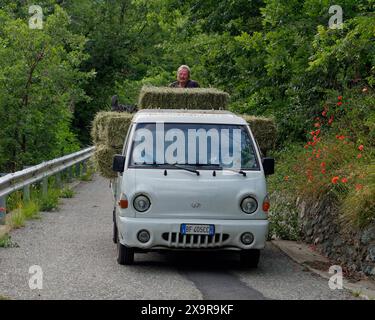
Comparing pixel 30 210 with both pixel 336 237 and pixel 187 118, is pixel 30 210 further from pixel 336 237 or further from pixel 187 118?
pixel 336 237

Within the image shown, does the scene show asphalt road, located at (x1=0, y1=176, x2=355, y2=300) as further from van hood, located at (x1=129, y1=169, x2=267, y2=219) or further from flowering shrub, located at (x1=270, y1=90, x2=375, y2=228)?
flowering shrub, located at (x1=270, y1=90, x2=375, y2=228)

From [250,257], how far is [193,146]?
160 cm

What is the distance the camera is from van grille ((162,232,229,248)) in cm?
1045

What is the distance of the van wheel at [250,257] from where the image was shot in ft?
35.7

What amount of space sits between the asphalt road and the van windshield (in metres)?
1.30

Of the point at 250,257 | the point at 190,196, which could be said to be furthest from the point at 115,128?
the point at 250,257

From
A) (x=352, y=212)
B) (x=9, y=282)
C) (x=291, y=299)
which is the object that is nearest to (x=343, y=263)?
(x=352, y=212)

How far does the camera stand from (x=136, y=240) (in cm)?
1048

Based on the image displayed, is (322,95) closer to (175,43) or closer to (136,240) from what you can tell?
(136,240)

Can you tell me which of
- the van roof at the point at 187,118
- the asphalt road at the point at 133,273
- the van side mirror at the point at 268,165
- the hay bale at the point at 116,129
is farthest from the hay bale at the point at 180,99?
the van side mirror at the point at 268,165

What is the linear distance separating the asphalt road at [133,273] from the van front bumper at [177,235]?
13.5 inches

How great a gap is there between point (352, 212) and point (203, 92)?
4857 mm

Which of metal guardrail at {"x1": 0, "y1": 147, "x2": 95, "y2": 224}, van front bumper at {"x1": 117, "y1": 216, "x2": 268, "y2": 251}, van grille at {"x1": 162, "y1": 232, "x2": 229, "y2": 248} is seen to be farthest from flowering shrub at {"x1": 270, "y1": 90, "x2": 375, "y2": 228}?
metal guardrail at {"x1": 0, "y1": 147, "x2": 95, "y2": 224}

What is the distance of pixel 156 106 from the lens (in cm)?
1473
